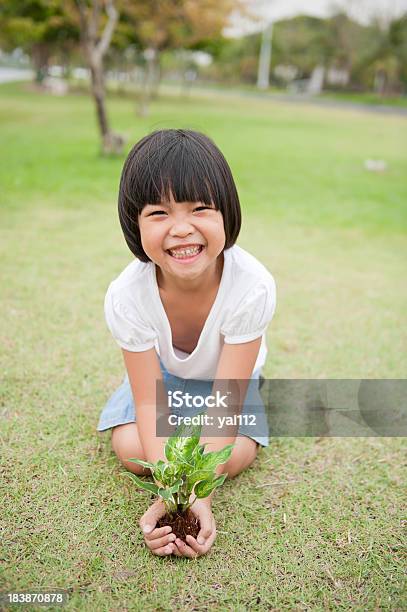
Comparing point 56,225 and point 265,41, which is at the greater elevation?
point 265,41

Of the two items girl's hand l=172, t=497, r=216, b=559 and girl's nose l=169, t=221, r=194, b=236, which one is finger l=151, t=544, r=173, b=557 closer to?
girl's hand l=172, t=497, r=216, b=559

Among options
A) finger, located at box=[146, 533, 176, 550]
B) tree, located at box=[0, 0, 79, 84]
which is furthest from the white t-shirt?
tree, located at box=[0, 0, 79, 84]

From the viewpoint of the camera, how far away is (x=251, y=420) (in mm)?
2057

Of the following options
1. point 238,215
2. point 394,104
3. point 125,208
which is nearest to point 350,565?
point 238,215

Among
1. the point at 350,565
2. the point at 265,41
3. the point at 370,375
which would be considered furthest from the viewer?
the point at 265,41

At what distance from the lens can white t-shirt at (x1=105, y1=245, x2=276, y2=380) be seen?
71.7 inches

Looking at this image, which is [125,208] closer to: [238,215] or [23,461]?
[238,215]

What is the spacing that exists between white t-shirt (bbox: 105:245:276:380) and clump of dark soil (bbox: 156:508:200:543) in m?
0.52

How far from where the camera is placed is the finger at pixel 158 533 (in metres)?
1.60

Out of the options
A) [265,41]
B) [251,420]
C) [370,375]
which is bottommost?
[370,375]

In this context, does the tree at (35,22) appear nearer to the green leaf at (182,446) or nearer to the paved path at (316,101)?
the paved path at (316,101)

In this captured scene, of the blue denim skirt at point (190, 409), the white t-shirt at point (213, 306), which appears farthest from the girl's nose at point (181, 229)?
the blue denim skirt at point (190, 409)

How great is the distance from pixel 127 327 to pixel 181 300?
0.71ft

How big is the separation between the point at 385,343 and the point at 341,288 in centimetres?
90
